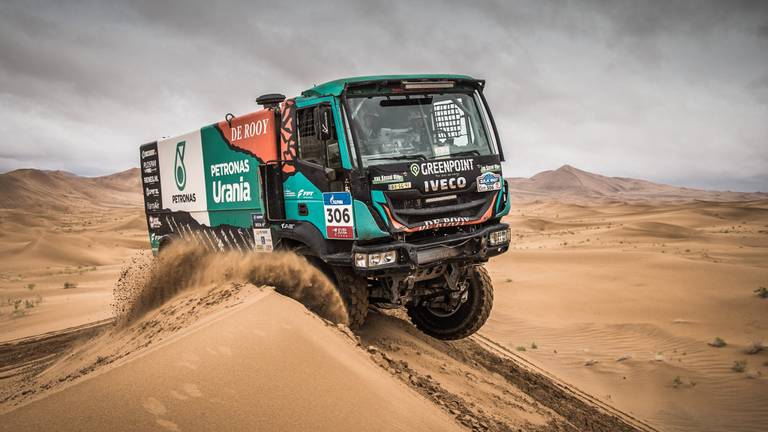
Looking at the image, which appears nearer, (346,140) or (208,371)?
(208,371)

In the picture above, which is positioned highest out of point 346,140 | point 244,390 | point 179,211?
point 346,140

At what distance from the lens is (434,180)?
5828 millimetres

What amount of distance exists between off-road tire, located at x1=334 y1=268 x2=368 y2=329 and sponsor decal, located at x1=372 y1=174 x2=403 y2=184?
1.18 meters

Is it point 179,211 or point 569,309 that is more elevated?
point 179,211

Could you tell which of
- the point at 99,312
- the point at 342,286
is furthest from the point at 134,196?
the point at 342,286

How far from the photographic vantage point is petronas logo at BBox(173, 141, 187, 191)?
921 cm

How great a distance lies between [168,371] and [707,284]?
498 inches

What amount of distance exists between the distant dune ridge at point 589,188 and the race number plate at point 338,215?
338 feet

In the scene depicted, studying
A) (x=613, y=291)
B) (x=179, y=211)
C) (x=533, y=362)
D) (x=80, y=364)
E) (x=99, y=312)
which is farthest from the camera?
(x=613, y=291)

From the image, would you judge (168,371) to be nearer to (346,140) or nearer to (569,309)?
(346,140)

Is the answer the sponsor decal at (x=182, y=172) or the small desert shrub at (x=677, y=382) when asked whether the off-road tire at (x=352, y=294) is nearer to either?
the sponsor decal at (x=182, y=172)

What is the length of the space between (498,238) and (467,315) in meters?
1.26

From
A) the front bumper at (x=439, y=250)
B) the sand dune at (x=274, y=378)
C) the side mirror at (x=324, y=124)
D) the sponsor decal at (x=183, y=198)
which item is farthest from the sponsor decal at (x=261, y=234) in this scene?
the sponsor decal at (x=183, y=198)

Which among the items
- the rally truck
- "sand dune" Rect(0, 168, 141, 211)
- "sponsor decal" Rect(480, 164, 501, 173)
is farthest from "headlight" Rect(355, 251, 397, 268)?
"sand dune" Rect(0, 168, 141, 211)
